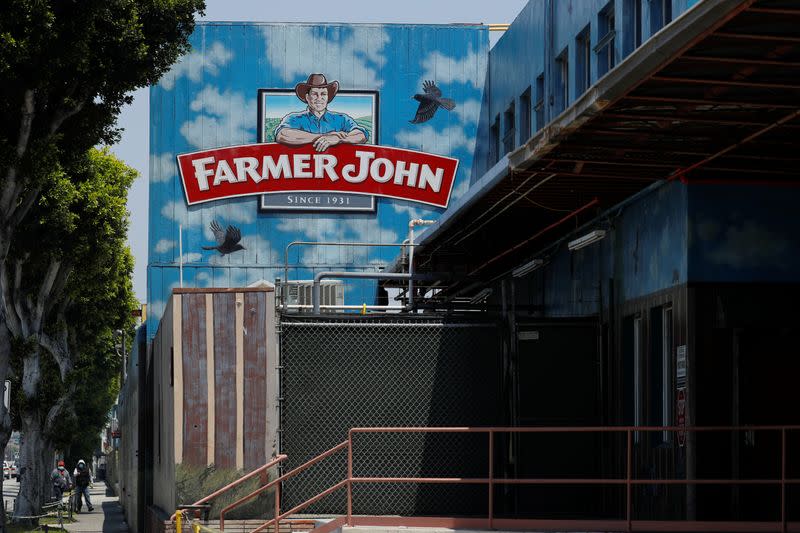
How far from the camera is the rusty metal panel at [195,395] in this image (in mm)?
18906

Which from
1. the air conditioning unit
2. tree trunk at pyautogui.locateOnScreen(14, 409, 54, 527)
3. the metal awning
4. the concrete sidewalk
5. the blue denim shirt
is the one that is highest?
the blue denim shirt

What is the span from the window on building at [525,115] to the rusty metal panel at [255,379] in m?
12.0

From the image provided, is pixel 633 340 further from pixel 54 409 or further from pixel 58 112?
pixel 54 409

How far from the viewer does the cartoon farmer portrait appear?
35688mm

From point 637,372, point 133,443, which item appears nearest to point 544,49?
point 637,372

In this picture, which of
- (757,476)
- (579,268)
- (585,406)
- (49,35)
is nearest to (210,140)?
(49,35)

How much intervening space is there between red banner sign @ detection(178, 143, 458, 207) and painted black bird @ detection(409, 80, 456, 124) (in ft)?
3.16

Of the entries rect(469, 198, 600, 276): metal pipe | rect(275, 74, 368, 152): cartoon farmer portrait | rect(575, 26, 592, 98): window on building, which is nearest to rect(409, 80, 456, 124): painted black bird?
rect(275, 74, 368, 152): cartoon farmer portrait

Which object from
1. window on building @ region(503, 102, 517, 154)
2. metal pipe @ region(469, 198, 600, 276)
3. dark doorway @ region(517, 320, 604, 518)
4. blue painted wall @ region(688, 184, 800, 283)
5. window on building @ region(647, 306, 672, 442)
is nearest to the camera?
blue painted wall @ region(688, 184, 800, 283)

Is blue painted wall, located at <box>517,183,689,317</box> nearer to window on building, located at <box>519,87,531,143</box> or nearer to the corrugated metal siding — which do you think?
the corrugated metal siding

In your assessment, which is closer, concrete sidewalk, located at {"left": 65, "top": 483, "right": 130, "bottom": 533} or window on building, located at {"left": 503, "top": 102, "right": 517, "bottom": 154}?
window on building, located at {"left": 503, "top": 102, "right": 517, "bottom": 154}

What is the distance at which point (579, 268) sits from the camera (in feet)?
68.9

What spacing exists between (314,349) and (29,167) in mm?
7847

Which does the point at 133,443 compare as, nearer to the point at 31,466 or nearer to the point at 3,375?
the point at 31,466
